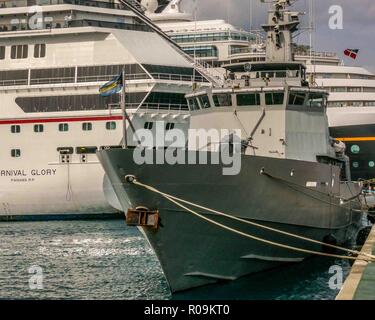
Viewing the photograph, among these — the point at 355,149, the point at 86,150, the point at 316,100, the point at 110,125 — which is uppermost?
the point at 316,100

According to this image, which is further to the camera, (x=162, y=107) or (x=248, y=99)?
(x=162, y=107)

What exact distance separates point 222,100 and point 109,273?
725cm

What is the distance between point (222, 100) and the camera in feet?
81.4

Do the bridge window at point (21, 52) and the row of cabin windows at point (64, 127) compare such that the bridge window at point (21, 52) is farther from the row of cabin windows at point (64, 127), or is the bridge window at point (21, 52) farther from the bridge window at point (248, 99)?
the bridge window at point (248, 99)

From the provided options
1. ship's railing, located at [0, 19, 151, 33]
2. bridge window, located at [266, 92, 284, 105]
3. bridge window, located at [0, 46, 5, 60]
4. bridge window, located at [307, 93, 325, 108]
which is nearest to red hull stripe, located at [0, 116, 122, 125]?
bridge window, located at [0, 46, 5, 60]

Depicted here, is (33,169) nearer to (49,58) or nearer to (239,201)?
(49,58)

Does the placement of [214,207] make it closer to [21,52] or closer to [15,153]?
[15,153]

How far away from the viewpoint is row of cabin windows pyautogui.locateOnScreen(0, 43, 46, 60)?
151ft

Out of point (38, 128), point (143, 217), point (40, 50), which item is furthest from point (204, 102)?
point (40, 50)

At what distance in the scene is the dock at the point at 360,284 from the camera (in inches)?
609

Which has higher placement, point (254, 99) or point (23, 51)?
point (23, 51)

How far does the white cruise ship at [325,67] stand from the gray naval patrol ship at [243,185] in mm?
31919

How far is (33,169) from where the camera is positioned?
141ft

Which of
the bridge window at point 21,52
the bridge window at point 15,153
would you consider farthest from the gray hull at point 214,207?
the bridge window at point 21,52
